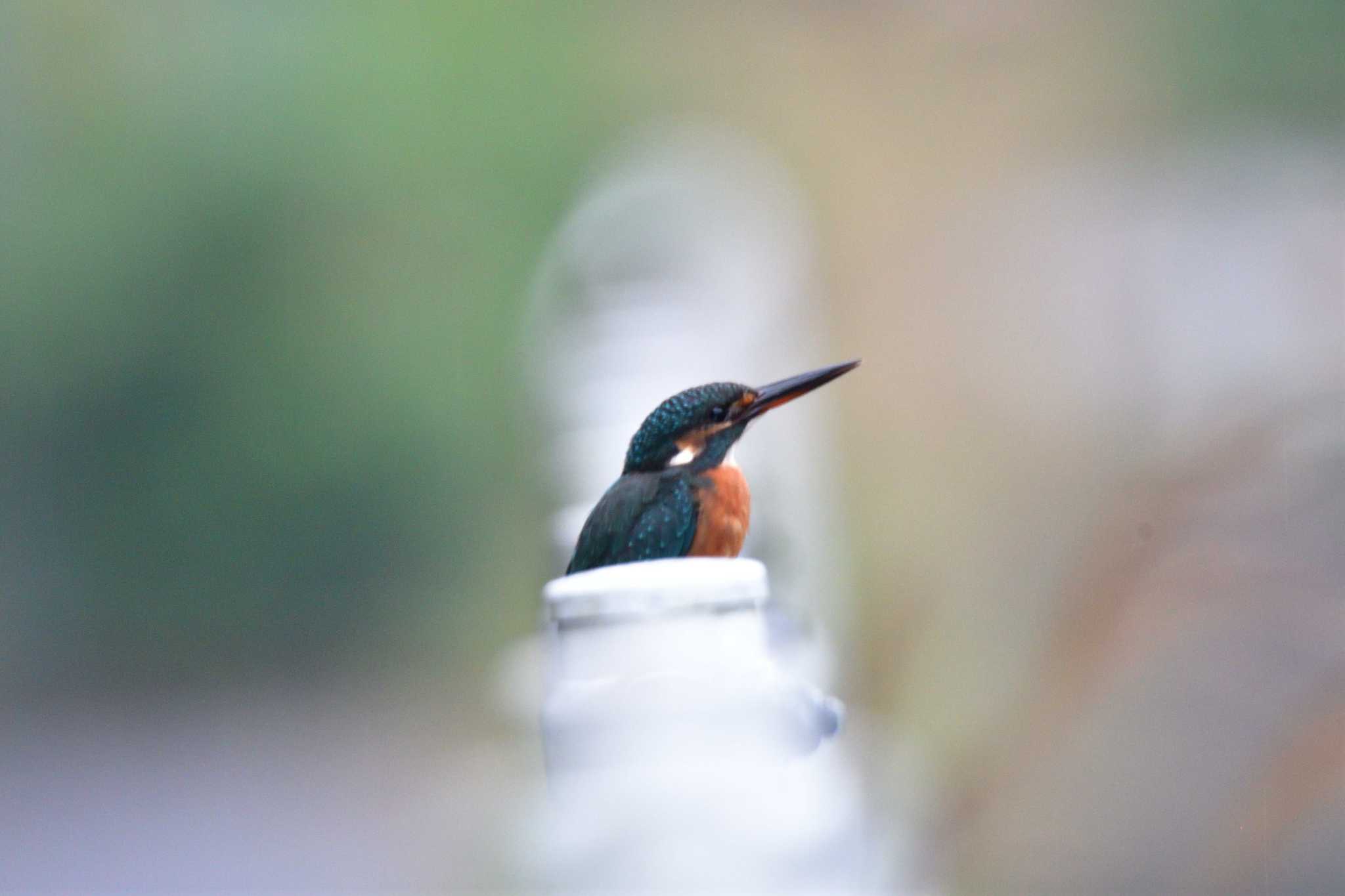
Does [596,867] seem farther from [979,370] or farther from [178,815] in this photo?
[178,815]

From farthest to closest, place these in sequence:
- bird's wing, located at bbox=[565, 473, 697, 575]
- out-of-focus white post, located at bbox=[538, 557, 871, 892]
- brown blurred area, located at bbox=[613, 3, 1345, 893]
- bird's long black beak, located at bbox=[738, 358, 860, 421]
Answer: brown blurred area, located at bbox=[613, 3, 1345, 893] < bird's long black beak, located at bbox=[738, 358, 860, 421] < bird's wing, located at bbox=[565, 473, 697, 575] < out-of-focus white post, located at bbox=[538, 557, 871, 892]

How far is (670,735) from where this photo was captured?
13.0 inches

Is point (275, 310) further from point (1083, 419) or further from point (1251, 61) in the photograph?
point (1251, 61)

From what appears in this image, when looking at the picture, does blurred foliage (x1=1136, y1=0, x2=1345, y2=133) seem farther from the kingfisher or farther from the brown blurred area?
the kingfisher

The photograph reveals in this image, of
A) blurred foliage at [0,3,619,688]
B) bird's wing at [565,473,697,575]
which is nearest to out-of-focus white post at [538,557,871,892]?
bird's wing at [565,473,697,575]

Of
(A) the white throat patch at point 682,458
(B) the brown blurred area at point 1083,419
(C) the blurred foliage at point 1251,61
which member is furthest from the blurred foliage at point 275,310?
(A) the white throat patch at point 682,458

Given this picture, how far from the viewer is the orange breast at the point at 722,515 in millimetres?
906

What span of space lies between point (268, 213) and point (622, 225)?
7.73 ft

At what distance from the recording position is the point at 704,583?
33 cm

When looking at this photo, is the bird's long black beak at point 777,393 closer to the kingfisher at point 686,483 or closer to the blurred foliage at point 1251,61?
the kingfisher at point 686,483

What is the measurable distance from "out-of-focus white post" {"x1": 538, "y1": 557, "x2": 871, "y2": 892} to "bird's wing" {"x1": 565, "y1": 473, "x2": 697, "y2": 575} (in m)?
0.47

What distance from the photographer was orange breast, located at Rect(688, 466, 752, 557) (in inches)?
35.7

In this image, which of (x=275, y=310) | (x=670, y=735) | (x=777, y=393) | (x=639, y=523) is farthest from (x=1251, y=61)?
(x=275, y=310)

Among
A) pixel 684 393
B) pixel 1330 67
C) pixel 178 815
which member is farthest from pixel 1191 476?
pixel 178 815
